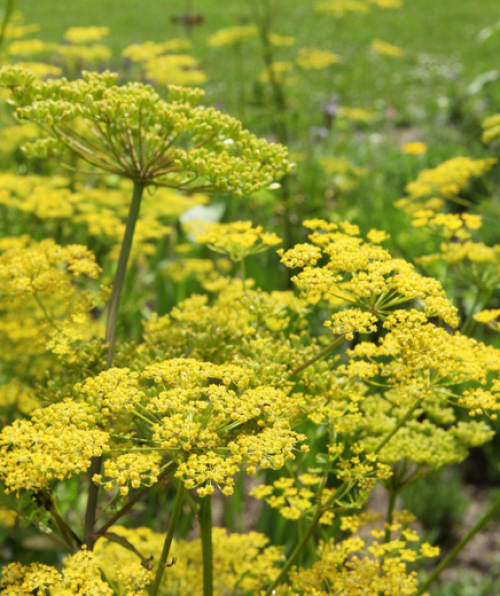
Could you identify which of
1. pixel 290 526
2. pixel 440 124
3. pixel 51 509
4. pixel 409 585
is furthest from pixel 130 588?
pixel 440 124

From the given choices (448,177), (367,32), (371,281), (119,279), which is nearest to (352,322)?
(371,281)

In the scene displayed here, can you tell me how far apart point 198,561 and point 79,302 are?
55 centimetres

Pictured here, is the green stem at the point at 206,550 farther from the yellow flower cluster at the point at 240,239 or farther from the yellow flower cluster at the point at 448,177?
the yellow flower cluster at the point at 448,177

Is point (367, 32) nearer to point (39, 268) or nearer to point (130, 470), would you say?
point (39, 268)

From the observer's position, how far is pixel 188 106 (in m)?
1.09

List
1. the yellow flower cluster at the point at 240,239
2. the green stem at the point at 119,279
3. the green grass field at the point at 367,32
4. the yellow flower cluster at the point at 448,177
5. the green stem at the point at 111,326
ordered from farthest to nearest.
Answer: the green grass field at the point at 367,32, the yellow flower cluster at the point at 448,177, the yellow flower cluster at the point at 240,239, the green stem at the point at 119,279, the green stem at the point at 111,326

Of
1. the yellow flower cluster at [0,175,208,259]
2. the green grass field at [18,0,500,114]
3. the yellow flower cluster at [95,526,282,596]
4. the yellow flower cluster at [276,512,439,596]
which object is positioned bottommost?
the yellow flower cluster at [95,526,282,596]

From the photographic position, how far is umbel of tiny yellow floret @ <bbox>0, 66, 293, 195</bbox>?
104 centimetres

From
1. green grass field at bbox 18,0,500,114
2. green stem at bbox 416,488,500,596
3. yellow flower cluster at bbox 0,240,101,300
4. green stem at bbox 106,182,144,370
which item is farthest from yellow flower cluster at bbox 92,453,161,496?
green grass field at bbox 18,0,500,114

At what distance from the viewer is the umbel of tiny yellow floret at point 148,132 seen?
41.0 inches

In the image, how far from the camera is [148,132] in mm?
1115

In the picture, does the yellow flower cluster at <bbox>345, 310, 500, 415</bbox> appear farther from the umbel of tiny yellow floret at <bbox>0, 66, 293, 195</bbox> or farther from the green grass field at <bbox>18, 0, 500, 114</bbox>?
the green grass field at <bbox>18, 0, 500, 114</bbox>

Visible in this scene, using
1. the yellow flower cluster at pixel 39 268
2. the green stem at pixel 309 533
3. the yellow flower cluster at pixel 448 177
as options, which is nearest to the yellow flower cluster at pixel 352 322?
the green stem at pixel 309 533

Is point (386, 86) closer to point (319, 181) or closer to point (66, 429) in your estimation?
point (319, 181)
